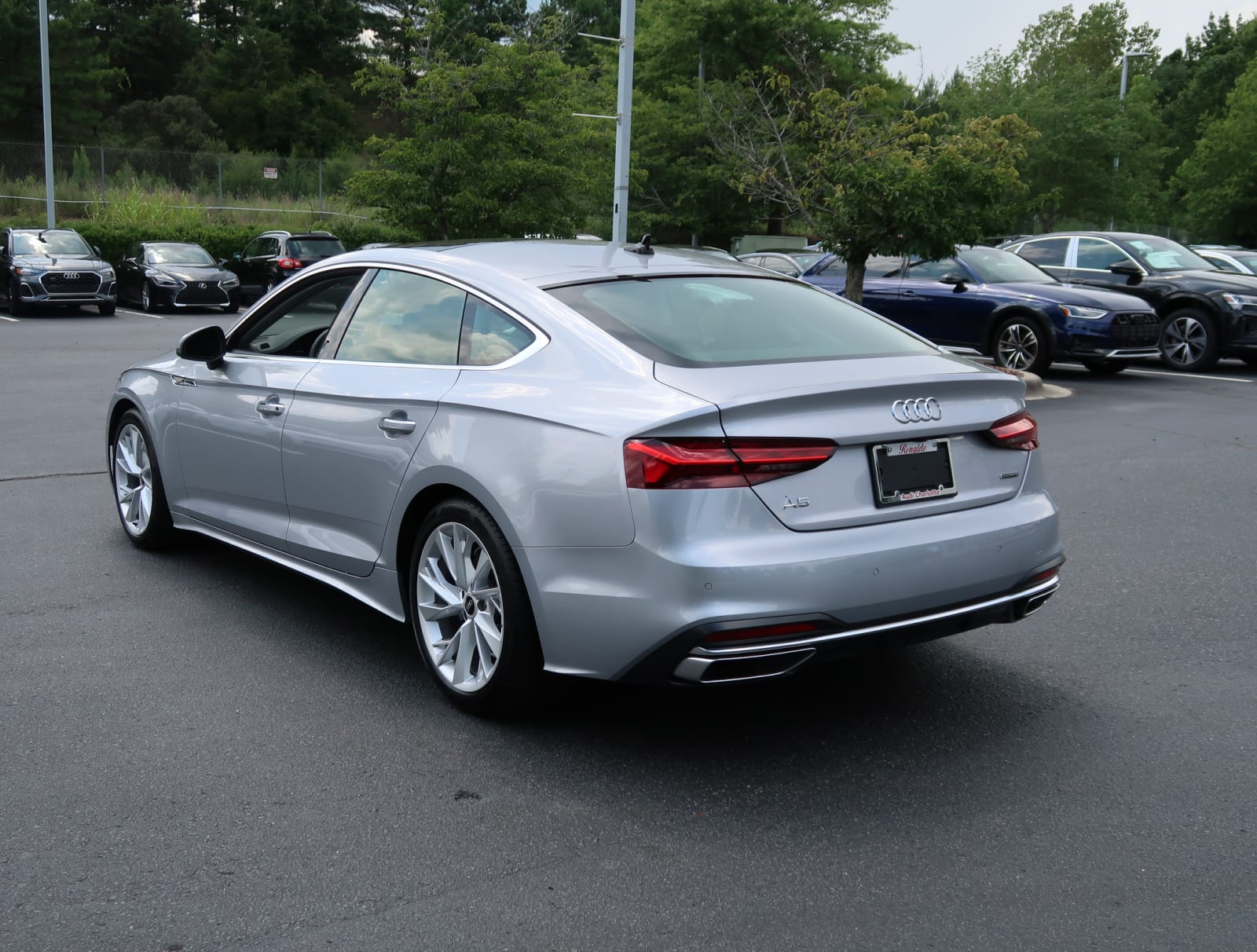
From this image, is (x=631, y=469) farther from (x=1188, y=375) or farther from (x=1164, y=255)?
(x=1164, y=255)

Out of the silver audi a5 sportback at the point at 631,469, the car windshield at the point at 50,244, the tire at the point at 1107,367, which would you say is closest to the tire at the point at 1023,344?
the tire at the point at 1107,367

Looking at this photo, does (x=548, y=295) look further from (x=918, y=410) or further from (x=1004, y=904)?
(x=1004, y=904)

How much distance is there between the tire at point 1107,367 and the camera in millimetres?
15673

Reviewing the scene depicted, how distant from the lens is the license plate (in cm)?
380

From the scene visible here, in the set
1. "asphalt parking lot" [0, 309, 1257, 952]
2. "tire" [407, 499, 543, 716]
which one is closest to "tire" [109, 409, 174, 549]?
"asphalt parking lot" [0, 309, 1257, 952]

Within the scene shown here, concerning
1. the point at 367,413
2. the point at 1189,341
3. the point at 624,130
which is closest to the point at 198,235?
the point at 624,130

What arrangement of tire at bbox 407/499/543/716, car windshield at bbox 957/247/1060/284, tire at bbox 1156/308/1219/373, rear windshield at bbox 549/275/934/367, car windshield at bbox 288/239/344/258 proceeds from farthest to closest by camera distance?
car windshield at bbox 288/239/344/258
tire at bbox 1156/308/1219/373
car windshield at bbox 957/247/1060/284
rear windshield at bbox 549/275/934/367
tire at bbox 407/499/543/716

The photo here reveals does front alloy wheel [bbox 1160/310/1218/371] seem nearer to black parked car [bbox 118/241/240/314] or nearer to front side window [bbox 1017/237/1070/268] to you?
front side window [bbox 1017/237/1070/268]

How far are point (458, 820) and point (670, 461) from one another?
1168 mm

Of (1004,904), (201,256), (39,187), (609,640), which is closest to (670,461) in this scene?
(609,640)

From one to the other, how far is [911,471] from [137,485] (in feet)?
14.0

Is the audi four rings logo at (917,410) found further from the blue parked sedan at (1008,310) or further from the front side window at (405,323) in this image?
the blue parked sedan at (1008,310)

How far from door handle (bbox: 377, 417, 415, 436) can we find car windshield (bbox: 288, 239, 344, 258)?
77.3ft

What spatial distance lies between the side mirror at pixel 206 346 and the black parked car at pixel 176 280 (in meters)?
20.9
